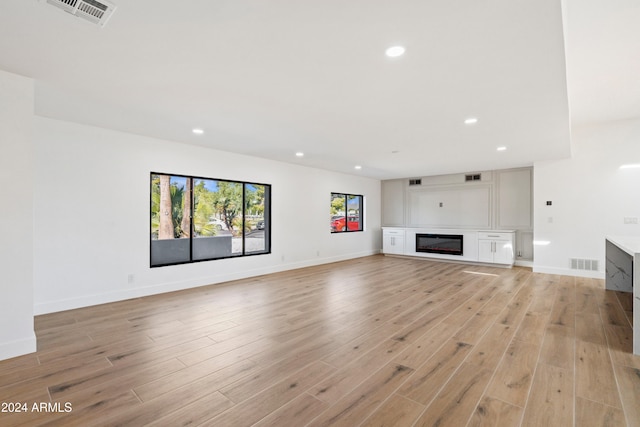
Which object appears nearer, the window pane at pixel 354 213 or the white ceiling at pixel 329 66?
the white ceiling at pixel 329 66

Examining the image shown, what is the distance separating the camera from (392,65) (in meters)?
2.30

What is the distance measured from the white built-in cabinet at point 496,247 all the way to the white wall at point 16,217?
810cm

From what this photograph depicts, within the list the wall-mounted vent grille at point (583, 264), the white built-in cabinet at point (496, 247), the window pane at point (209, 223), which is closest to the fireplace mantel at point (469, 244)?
the white built-in cabinet at point (496, 247)

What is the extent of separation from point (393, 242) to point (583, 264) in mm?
4289

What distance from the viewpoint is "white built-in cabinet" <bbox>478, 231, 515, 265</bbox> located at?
22.6 ft

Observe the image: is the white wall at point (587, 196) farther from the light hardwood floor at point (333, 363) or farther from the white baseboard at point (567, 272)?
the light hardwood floor at point (333, 363)

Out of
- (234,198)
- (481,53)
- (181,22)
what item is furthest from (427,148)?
(181,22)

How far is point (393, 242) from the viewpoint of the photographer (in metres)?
8.84

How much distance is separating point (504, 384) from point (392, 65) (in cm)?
256

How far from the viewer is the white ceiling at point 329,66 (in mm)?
1750

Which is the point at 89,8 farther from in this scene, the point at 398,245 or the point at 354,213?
the point at 398,245

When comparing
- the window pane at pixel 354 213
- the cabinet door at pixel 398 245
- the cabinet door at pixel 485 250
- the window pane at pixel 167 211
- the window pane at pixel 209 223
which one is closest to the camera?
the window pane at pixel 167 211

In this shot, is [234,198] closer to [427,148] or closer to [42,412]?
[427,148]

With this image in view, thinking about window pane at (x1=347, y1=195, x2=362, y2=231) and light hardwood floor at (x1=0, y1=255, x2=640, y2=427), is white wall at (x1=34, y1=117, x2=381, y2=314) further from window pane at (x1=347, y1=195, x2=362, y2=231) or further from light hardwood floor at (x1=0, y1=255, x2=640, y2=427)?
window pane at (x1=347, y1=195, x2=362, y2=231)
